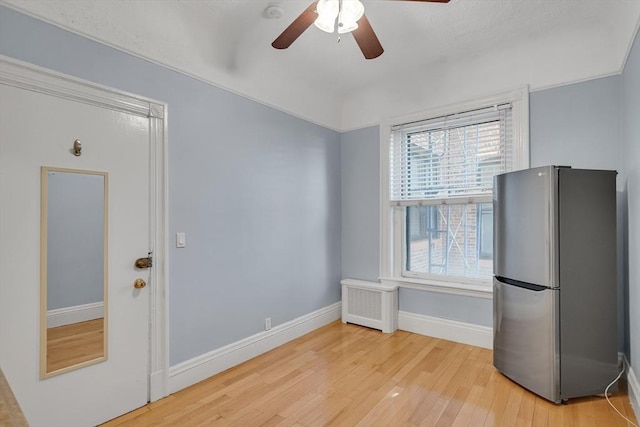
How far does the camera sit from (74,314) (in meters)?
2.02

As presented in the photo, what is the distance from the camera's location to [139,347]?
2.29 metres

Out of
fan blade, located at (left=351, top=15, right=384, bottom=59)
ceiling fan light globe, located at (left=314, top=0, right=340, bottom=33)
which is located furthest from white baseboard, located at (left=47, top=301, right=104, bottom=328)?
fan blade, located at (left=351, top=15, right=384, bottom=59)

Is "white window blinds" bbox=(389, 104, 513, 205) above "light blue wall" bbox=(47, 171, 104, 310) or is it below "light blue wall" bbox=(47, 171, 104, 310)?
above

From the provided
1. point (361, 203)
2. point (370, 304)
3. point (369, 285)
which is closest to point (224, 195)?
point (361, 203)

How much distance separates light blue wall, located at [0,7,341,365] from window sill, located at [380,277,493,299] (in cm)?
87

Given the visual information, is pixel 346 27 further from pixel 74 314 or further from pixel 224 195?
pixel 74 314

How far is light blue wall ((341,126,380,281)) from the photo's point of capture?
13.0ft

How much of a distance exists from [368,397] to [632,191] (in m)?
2.32

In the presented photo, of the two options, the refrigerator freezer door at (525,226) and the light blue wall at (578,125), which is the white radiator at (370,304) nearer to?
the refrigerator freezer door at (525,226)

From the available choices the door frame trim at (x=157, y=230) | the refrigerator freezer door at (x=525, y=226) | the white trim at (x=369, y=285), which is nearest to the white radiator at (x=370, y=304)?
the white trim at (x=369, y=285)

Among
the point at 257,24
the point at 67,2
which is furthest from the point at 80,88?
the point at 257,24

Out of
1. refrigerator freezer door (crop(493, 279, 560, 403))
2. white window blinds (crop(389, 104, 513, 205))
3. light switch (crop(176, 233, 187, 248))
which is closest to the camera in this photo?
refrigerator freezer door (crop(493, 279, 560, 403))

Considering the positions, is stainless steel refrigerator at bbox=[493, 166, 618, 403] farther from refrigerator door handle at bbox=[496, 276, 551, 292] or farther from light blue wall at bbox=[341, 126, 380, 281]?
light blue wall at bbox=[341, 126, 380, 281]

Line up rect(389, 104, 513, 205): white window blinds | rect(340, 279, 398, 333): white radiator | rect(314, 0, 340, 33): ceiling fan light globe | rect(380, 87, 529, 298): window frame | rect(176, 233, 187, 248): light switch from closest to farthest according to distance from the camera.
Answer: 1. rect(314, 0, 340, 33): ceiling fan light globe
2. rect(176, 233, 187, 248): light switch
3. rect(380, 87, 529, 298): window frame
4. rect(389, 104, 513, 205): white window blinds
5. rect(340, 279, 398, 333): white radiator
